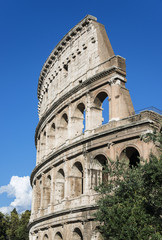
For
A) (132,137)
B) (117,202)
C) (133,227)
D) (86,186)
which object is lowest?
(133,227)

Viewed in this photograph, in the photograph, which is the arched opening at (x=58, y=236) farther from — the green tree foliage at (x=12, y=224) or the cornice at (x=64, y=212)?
the green tree foliage at (x=12, y=224)

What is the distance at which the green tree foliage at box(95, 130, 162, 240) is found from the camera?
1206 centimetres

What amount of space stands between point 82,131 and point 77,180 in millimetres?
3763

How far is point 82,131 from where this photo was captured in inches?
957

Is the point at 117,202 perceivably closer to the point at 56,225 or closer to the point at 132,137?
the point at 132,137

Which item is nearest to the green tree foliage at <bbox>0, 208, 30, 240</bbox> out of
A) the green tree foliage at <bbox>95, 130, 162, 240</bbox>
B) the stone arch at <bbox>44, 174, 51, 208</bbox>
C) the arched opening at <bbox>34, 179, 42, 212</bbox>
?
the arched opening at <bbox>34, 179, 42, 212</bbox>

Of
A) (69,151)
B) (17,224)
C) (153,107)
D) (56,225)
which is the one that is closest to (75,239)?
(56,225)

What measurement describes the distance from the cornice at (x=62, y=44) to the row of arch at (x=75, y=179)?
1072cm

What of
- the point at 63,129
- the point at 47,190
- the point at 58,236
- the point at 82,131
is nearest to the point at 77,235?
the point at 58,236

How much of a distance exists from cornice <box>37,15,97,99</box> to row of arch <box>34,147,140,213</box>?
1072 cm

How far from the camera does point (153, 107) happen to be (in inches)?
731

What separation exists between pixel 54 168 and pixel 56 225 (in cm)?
426

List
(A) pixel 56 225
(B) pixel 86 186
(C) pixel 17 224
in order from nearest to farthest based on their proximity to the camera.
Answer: (B) pixel 86 186
(A) pixel 56 225
(C) pixel 17 224

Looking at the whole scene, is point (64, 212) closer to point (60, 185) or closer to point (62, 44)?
point (60, 185)
